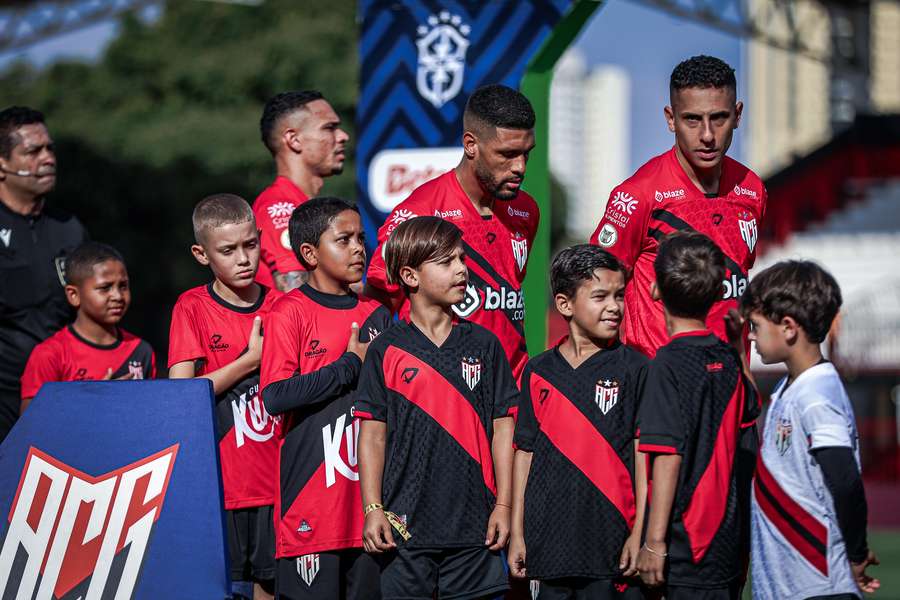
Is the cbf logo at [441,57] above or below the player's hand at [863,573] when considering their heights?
above

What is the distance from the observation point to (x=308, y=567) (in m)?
4.78

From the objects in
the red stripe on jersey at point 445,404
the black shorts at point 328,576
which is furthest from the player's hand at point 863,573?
the black shorts at point 328,576

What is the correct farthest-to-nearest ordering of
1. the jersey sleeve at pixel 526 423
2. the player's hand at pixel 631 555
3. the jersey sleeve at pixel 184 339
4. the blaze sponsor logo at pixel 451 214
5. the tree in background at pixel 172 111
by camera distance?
1. the tree in background at pixel 172 111
2. the jersey sleeve at pixel 184 339
3. the blaze sponsor logo at pixel 451 214
4. the jersey sleeve at pixel 526 423
5. the player's hand at pixel 631 555

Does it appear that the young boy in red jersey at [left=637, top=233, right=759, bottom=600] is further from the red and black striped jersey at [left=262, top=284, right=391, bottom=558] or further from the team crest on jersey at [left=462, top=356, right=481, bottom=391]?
the red and black striped jersey at [left=262, top=284, right=391, bottom=558]

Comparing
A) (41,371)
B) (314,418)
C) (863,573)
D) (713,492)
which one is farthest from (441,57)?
(863,573)

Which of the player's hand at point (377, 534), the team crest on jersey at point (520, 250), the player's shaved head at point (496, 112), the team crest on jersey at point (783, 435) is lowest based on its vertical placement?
the player's hand at point (377, 534)

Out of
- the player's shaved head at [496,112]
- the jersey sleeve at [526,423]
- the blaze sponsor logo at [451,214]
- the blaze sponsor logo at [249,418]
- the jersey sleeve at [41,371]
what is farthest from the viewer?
the jersey sleeve at [41,371]

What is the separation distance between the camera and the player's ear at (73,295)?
21.0ft

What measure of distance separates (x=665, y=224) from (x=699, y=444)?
104cm

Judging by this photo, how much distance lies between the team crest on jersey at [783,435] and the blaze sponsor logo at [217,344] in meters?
2.32

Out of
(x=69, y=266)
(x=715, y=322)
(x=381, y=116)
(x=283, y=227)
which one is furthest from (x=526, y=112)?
(x=381, y=116)

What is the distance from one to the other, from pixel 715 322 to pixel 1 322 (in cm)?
371

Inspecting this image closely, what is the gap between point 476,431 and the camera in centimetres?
449

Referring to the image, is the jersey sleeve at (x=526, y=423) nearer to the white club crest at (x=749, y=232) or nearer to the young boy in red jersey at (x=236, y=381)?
the white club crest at (x=749, y=232)
